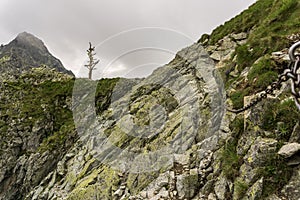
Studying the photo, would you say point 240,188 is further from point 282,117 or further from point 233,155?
point 282,117

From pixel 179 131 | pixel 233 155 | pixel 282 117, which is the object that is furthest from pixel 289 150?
pixel 179 131

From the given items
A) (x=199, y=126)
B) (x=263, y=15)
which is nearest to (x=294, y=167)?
(x=199, y=126)

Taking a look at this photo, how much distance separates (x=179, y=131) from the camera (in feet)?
53.7

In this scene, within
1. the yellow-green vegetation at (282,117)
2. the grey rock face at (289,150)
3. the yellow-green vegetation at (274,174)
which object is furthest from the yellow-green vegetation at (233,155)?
the grey rock face at (289,150)

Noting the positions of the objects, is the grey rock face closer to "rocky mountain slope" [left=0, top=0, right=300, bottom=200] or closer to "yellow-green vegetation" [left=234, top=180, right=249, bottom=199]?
"rocky mountain slope" [left=0, top=0, right=300, bottom=200]

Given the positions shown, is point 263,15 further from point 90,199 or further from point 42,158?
point 42,158

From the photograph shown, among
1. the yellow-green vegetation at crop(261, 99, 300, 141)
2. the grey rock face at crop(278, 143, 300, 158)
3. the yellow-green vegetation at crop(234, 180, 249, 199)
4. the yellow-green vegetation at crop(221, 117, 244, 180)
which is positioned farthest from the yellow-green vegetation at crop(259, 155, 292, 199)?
the yellow-green vegetation at crop(221, 117, 244, 180)

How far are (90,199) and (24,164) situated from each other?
45.8 feet

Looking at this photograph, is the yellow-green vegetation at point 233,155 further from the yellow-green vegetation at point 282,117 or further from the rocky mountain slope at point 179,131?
the yellow-green vegetation at point 282,117

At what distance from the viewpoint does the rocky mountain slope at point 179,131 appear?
9266 millimetres

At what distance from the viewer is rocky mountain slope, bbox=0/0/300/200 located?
9.27 metres

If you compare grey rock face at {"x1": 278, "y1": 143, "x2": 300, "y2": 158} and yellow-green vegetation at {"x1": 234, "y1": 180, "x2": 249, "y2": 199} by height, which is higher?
grey rock face at {"x1": 278, "y1": 143, "x2": 300, "y2": 158}

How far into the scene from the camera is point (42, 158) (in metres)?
27.0

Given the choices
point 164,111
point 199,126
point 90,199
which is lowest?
point 90,199
